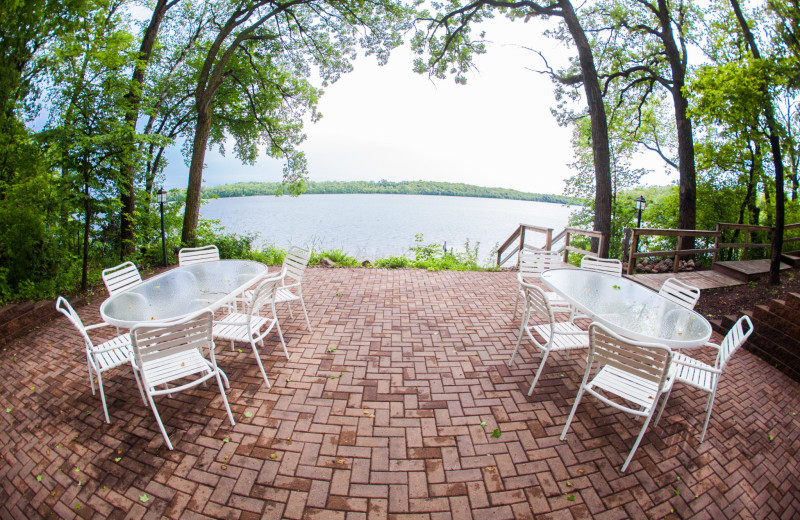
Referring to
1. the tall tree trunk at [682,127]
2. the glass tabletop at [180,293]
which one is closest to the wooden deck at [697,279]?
the tall tree trunk at [682,127]

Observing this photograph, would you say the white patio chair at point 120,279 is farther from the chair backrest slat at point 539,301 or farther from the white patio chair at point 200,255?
the chair backrest slat at point 539,301

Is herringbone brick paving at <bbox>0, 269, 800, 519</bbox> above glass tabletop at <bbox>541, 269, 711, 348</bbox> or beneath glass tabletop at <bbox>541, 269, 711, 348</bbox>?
beneath

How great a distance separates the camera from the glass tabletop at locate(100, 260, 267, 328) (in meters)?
2.62

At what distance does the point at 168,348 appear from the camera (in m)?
2.25

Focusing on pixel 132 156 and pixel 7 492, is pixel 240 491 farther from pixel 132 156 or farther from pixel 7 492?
pixel 132 156

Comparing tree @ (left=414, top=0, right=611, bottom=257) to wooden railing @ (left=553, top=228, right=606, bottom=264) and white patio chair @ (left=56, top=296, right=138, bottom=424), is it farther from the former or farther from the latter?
white patio chair @ (left=56, top=296, right=138, bottom=424)

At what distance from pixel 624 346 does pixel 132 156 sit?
672cm

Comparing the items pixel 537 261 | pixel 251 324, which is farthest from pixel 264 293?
pixel 537 261

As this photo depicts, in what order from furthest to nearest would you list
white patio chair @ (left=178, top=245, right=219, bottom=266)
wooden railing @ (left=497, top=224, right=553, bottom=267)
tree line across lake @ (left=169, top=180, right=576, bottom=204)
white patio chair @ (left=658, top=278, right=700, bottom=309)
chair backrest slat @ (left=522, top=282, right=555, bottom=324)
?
tree line across lake @ (left=169, top=180, right=576, bottom=204) < wooden railing @ (left=497, top=224, right=553, bottom=267) < white patio chair @ (left=178, top=245, right=219, bottom=266) < white patio chair @ (left=658, top=278, right=700, bottom=309) < chair backrest slat @ (left=522, top=282, right=555, bottom=324)

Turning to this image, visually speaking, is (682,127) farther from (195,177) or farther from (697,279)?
(195,177)

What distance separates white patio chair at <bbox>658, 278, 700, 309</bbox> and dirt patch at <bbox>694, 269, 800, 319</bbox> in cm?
173

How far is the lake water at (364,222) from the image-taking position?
916 cm

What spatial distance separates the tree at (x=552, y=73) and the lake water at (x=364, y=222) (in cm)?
150

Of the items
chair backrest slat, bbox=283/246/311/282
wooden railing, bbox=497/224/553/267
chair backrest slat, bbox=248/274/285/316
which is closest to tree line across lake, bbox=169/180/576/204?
wooden railing, bbox=497/224/553/267
